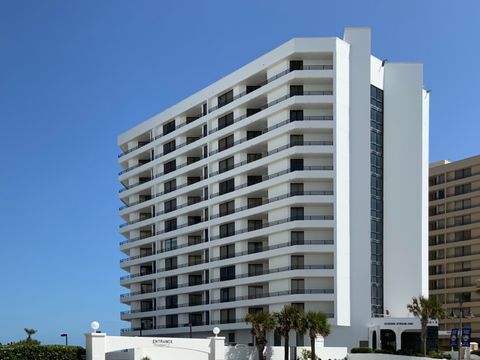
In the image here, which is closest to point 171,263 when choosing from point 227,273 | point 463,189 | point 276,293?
point 227,273

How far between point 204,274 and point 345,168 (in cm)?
2482

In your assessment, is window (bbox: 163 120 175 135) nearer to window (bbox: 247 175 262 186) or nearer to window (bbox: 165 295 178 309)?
window (bbox: 247 175 262 186)

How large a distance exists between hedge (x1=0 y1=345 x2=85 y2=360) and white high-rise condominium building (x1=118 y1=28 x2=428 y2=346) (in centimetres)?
3037

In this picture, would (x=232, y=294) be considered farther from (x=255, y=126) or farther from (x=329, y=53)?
(x=329, y=53)

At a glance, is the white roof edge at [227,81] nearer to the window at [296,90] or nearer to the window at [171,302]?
the window at [296,90]

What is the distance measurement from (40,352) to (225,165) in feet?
144

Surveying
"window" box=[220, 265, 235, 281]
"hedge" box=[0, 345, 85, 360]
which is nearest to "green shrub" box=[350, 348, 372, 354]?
"window" box=[220, 265, 235, 281]

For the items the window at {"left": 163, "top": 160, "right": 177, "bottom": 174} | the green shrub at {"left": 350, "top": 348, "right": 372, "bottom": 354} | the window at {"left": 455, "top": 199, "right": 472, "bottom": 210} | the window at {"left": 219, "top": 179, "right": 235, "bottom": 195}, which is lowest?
the green shrub at {"left": 350, "top": 348, "right": 372, "bottom": 354}

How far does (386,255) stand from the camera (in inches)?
3590

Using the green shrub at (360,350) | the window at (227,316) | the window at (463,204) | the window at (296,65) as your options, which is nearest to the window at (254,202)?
the window at (227,316)

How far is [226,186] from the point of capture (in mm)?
97188

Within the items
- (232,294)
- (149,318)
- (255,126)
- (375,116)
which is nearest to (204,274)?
(232,294)

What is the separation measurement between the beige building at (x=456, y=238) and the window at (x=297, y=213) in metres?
47.6

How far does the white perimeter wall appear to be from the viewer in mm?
90812
